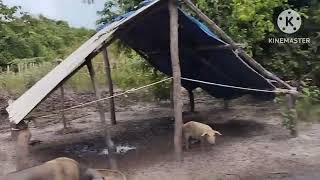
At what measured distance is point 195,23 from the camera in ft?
27.8

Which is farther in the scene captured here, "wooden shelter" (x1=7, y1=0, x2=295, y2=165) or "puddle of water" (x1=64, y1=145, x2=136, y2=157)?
"puddle of water" (x1=64, y1=145, x2=136, y2=157)

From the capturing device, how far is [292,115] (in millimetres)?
8609

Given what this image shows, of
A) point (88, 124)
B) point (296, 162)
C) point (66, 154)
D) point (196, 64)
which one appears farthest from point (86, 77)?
point (296, 162)

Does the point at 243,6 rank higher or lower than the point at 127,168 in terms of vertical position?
higher

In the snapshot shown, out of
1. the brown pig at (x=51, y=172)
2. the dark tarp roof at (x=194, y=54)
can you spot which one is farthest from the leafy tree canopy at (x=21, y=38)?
the brown pig at (x=51, y=172)

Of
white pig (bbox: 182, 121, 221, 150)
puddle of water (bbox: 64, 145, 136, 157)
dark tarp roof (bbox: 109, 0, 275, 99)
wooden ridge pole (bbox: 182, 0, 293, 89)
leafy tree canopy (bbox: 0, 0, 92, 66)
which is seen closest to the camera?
wooden ridge pole (bbox: 182, 0, 293, 89)

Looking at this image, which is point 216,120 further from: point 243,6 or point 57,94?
point 57,94

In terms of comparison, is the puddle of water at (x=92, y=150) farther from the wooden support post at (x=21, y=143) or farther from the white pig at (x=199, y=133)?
the wooden support post at (x=21, y=143)

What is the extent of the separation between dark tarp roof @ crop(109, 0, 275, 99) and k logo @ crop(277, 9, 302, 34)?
2.60 metres

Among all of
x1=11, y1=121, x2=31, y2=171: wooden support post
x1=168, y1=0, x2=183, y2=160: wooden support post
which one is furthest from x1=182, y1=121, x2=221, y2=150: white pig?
x1=11, y1=121, x2=31, y2=171: wooden support post

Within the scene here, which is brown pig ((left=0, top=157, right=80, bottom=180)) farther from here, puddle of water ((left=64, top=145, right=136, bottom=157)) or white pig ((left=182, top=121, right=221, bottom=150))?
puddle of water ((left=64, top=145, right=136, bottom=157))

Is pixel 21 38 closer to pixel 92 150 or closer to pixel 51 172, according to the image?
pixel 92 150

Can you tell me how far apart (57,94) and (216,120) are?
782cm

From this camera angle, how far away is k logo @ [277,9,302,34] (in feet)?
40.0
